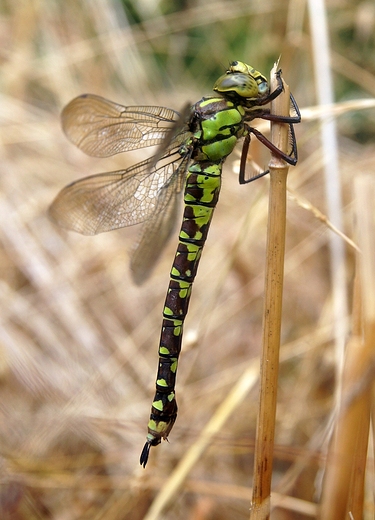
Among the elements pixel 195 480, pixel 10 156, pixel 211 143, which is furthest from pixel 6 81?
pixel 195 480

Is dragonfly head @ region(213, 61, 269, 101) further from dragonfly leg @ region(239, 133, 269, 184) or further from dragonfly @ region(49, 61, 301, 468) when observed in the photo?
dragonfly leg @ region(239, 133, 269, 184)

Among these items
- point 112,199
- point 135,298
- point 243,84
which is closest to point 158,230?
point 112,199

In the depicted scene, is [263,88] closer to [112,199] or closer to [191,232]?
[191,232]

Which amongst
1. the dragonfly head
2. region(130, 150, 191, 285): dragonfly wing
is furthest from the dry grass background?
the dragonfly head

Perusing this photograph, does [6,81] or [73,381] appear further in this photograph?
[6,81]

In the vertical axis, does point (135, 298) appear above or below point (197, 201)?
above

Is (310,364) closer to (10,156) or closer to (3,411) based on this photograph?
(3,411)

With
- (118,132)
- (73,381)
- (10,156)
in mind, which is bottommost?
(73,381)
